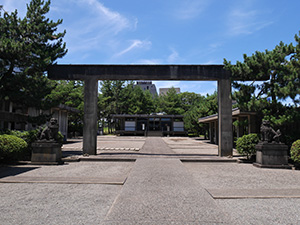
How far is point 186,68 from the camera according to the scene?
457 inches

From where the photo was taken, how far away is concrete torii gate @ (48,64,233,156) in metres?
11.4

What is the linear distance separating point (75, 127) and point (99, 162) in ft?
91.7

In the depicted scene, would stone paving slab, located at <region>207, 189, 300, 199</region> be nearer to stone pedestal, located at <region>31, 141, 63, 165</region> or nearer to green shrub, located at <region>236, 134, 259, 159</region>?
green shrub, located at <region>236, 134, 259, 159</region>

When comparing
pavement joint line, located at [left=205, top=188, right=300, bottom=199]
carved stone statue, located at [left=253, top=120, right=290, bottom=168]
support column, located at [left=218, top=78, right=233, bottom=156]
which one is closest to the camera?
pavement joint line, located at [left=205, top=188, right=300, bottom=199]

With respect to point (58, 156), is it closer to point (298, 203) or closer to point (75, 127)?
point (298, 203)

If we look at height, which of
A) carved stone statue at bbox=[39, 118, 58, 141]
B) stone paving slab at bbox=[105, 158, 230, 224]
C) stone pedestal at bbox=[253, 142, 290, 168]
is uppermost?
carved stone statue at bbox=[39, 118, 58, 141]

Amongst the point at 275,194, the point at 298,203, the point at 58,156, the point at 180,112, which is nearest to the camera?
the point at 298,203

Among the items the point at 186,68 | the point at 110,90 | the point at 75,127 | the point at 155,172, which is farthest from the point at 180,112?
the point at 155,172

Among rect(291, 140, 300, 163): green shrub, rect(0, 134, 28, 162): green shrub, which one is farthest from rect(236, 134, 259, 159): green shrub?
rect(0, 134, 28, 162): green shrub

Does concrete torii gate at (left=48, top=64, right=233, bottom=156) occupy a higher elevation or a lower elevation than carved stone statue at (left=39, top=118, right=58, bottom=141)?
higher

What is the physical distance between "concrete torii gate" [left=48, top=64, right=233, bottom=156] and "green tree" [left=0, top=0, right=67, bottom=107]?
78 cm

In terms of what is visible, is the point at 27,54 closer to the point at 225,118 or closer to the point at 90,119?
the point at 90,119

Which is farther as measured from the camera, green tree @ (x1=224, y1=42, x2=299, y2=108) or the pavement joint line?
green tree @ (x1=224, y1=42, x2=299, y2=108)

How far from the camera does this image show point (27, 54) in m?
10.4
